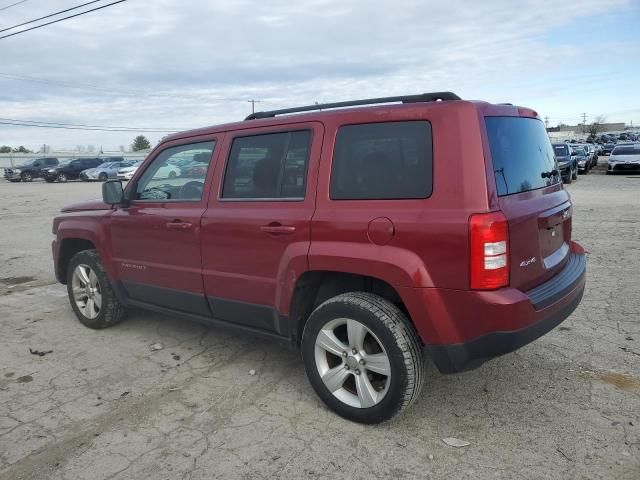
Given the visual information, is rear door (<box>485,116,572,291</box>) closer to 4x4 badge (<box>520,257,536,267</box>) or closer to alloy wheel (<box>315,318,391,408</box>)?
4x4 badge (<box>520,257,536,267</box>)

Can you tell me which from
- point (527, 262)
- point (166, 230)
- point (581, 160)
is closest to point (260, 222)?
point (166, 230)

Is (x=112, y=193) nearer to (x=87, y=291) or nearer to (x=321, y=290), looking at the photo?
(x=87, y=291)

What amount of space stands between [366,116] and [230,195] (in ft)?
3.90

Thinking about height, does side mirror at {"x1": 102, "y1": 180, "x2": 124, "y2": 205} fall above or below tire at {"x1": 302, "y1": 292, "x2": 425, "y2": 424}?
above

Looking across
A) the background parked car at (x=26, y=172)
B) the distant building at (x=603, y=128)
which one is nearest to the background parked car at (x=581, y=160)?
the background parked car at (x=26, y=172)

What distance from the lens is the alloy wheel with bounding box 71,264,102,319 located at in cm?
506

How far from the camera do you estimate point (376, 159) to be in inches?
122

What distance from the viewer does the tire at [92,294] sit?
4973 mm

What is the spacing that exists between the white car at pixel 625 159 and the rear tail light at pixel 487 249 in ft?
90.4

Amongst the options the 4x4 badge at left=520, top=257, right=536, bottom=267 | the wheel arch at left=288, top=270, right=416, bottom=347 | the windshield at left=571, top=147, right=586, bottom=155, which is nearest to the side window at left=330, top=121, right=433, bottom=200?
the wheel arch at left=288, top=270, right=416, bottom=347

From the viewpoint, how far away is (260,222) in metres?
3.49

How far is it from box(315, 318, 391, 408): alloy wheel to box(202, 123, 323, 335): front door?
375 mm

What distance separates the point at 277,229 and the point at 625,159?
28.0 meters

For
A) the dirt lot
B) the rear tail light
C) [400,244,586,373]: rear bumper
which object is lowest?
the dirt lot
